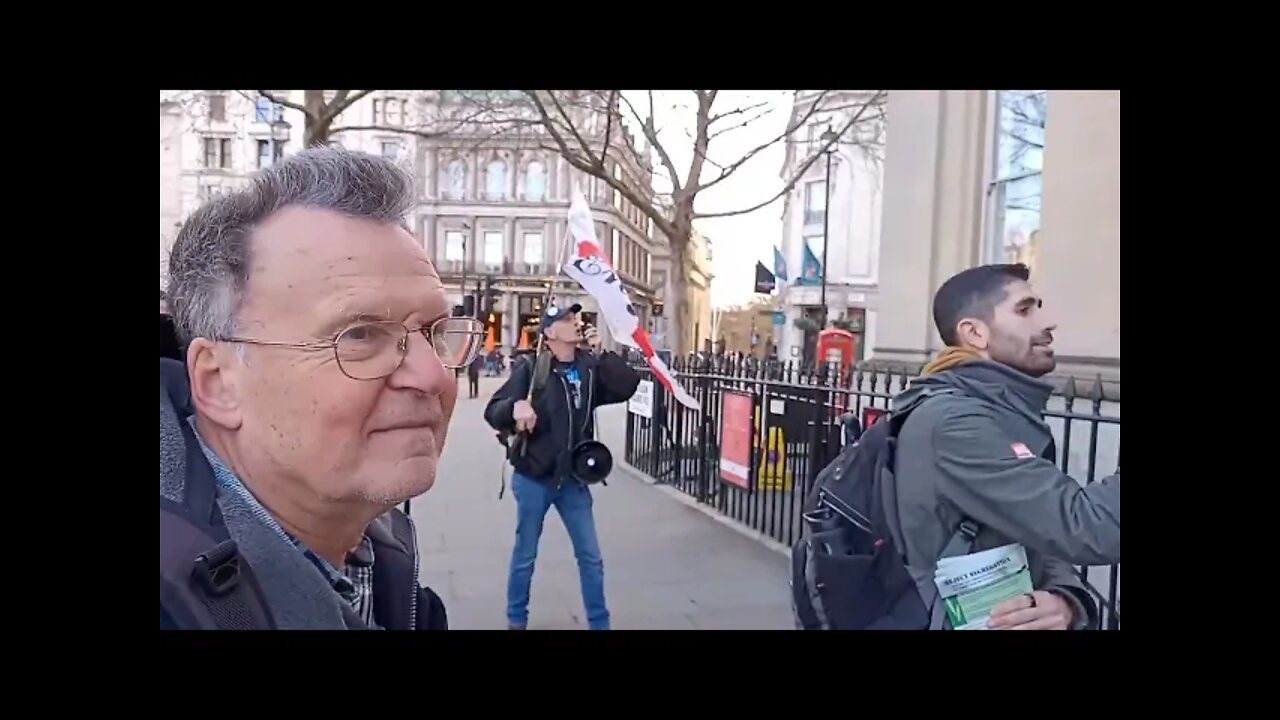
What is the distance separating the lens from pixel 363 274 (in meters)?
1.35

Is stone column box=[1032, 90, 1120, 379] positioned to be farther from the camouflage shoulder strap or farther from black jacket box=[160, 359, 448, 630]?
black jacket box=[160, 359, 448, 630]

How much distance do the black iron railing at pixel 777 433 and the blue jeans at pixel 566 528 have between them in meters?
0.77

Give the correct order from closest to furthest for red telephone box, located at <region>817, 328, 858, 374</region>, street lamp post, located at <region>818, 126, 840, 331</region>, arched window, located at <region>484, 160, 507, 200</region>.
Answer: arched window, located at <region>484, 160, 507, 200</region> < street lamp post, located at <region>818, 126, 840, 331</region> < red telephone box, located at <region>817, 328, 858, 374</region>

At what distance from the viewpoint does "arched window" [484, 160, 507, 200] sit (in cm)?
296

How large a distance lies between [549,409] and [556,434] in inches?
4.4

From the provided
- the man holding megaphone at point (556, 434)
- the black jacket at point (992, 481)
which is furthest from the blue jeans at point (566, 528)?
the black jacket at point (992, 481)

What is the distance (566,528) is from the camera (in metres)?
3.12

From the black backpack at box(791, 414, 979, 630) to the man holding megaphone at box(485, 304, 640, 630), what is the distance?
1.10 meters

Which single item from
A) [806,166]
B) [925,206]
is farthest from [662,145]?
[925,206]

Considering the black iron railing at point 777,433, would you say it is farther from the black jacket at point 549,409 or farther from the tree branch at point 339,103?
the tree branch at point 339,103

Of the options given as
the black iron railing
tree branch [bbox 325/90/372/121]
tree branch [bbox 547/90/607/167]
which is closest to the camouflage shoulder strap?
the black iron railing

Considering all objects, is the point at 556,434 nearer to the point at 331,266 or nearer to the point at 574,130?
the point at 574,130

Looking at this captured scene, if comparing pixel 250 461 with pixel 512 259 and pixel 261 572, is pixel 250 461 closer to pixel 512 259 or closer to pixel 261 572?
pixel 261 572

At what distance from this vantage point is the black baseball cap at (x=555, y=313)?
2.93m
